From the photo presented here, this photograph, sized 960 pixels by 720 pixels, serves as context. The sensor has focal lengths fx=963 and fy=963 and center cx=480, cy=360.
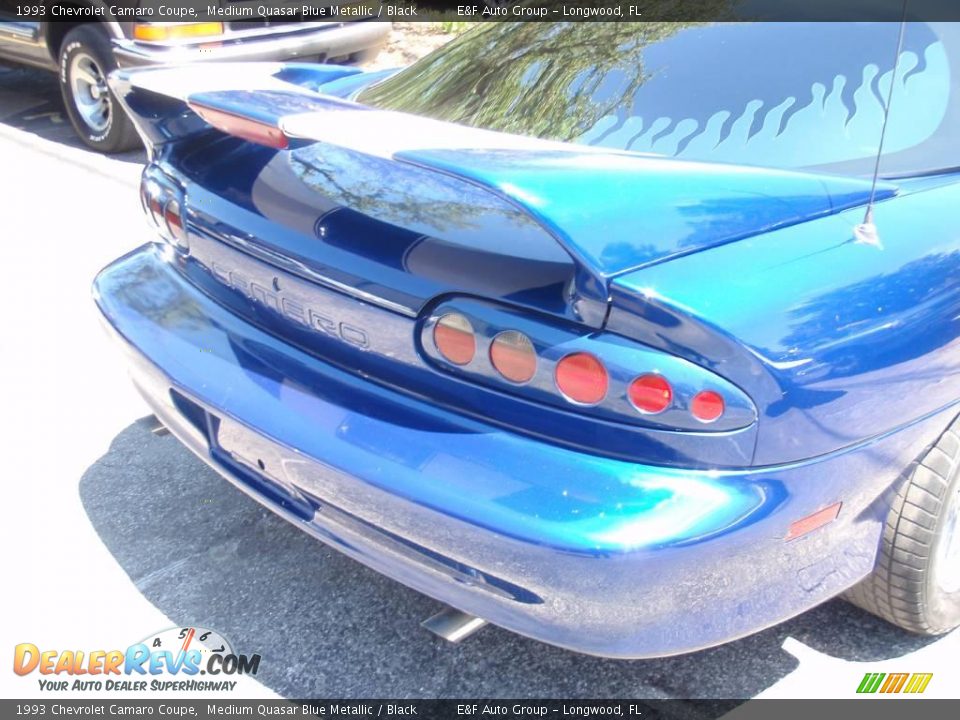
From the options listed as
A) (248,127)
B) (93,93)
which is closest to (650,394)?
(248,127)

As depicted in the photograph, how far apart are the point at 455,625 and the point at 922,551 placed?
3.33 ft

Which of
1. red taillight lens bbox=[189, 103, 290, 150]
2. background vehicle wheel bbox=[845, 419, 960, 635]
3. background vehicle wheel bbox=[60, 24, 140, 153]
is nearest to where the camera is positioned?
red taillight lens bbox=[189, 103, 290, 150]

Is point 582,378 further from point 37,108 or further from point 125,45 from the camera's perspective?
point 37,108

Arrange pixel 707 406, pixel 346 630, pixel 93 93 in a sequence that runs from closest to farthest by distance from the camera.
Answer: pixel 707 406, pixel 346 630, pixel 93 93

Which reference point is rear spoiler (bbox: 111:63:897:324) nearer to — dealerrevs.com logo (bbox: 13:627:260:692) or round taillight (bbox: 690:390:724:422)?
round taillight (bbox: 690:390:724:422)

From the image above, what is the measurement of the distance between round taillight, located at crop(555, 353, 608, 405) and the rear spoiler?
10cm

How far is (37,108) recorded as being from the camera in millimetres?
7605

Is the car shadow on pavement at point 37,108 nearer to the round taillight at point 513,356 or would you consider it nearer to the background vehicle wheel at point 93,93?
the background vehicle wheel at point 93,93

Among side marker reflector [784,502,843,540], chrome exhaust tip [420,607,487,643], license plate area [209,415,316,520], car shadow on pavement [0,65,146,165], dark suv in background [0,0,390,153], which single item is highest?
dark suv in background [0,0,390,153]

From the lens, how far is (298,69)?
324 cm

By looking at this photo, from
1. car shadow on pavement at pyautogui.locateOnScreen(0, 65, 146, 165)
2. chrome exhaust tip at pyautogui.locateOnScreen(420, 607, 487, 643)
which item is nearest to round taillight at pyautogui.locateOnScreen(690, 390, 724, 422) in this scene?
chrome exhaust tip at pyautogui.locateOnScreen(420, 607, 487, 643)

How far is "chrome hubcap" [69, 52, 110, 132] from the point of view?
6309 millimetres

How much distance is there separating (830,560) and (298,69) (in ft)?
7.58

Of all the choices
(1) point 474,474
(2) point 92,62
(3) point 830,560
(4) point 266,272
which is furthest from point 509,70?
(2) point 92,62
